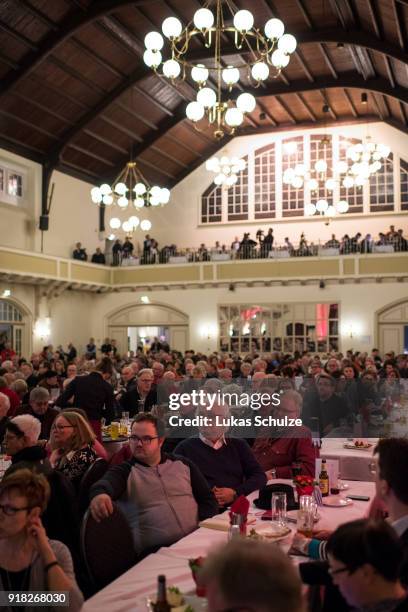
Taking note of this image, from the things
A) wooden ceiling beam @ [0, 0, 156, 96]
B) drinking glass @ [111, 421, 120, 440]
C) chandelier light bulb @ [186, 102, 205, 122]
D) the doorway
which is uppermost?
wooden ceiling beam @ [0, 0, 156, 96]

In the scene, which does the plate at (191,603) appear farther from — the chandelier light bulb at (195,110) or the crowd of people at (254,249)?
the crowd of people at (254,249)

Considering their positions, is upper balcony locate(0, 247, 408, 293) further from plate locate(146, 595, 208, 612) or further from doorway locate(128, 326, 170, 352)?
plate locate(146, 595, 208, 612)

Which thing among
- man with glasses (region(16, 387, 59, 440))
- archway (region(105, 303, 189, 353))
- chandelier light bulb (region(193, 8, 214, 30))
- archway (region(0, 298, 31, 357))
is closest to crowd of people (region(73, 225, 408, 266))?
archway (region(105, 303, 189, 353))

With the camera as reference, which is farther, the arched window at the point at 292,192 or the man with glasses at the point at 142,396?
the arched window at the point at 292,192

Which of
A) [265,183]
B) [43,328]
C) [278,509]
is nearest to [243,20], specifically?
[278,509]

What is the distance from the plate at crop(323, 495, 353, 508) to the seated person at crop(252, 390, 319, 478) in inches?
26.5

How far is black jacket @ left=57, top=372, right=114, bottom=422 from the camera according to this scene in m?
7.57

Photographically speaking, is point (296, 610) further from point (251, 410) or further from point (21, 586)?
point (251, 410)

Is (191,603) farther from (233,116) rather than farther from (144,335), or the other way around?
(144,335)

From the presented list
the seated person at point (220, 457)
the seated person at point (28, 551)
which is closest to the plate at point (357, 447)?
the seated person at point (220, 457)

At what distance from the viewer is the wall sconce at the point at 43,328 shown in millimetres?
19906

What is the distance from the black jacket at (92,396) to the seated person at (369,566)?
19.6 ft

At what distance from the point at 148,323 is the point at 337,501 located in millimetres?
18779

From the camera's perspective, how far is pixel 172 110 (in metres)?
20.9
